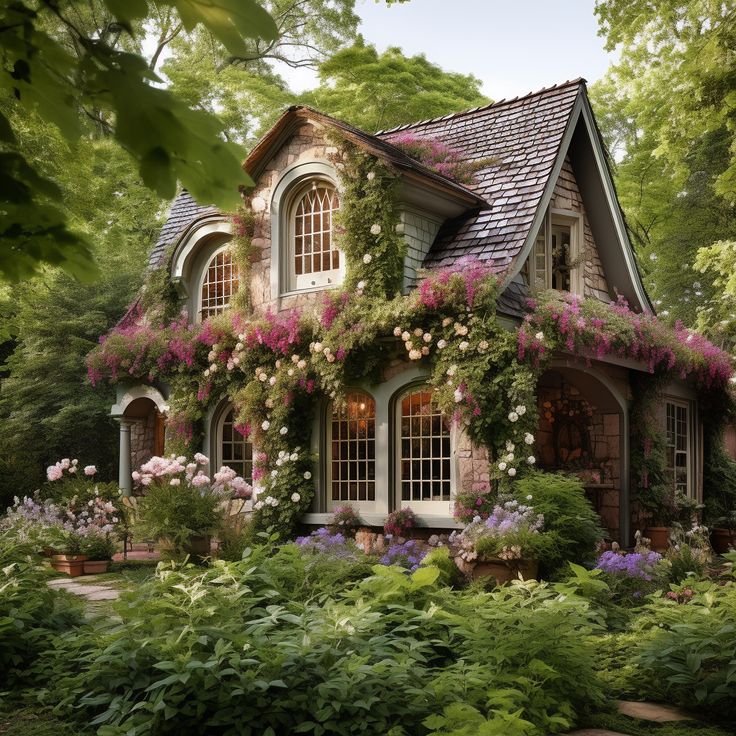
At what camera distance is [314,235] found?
1220 cm

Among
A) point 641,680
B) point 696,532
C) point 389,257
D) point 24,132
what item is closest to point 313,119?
point 389,257

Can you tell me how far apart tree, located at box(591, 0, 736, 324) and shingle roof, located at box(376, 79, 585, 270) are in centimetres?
131

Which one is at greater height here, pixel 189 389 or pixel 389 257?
pixel 389 257

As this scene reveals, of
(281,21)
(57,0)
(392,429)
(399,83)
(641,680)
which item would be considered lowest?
(641,680)

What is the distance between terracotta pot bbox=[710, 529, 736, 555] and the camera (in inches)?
531

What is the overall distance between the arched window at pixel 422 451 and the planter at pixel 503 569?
1.96m

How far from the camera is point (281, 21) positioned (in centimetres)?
2369

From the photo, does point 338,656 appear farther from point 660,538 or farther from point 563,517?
point 660,538

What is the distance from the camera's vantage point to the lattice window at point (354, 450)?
1156 centimetres

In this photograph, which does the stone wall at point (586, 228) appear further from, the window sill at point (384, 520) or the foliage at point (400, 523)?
the foliage at point (400, 523)

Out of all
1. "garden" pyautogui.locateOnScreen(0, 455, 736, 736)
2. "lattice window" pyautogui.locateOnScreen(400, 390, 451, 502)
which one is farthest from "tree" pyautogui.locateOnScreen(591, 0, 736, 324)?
"garden" pyautogui.locateOnScreen(0, 455, 736, 736)

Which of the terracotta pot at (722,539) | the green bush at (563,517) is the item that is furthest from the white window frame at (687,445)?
the green bush at (563,517)

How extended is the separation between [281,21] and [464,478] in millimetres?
17411

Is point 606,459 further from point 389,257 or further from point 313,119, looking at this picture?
point 313,119
